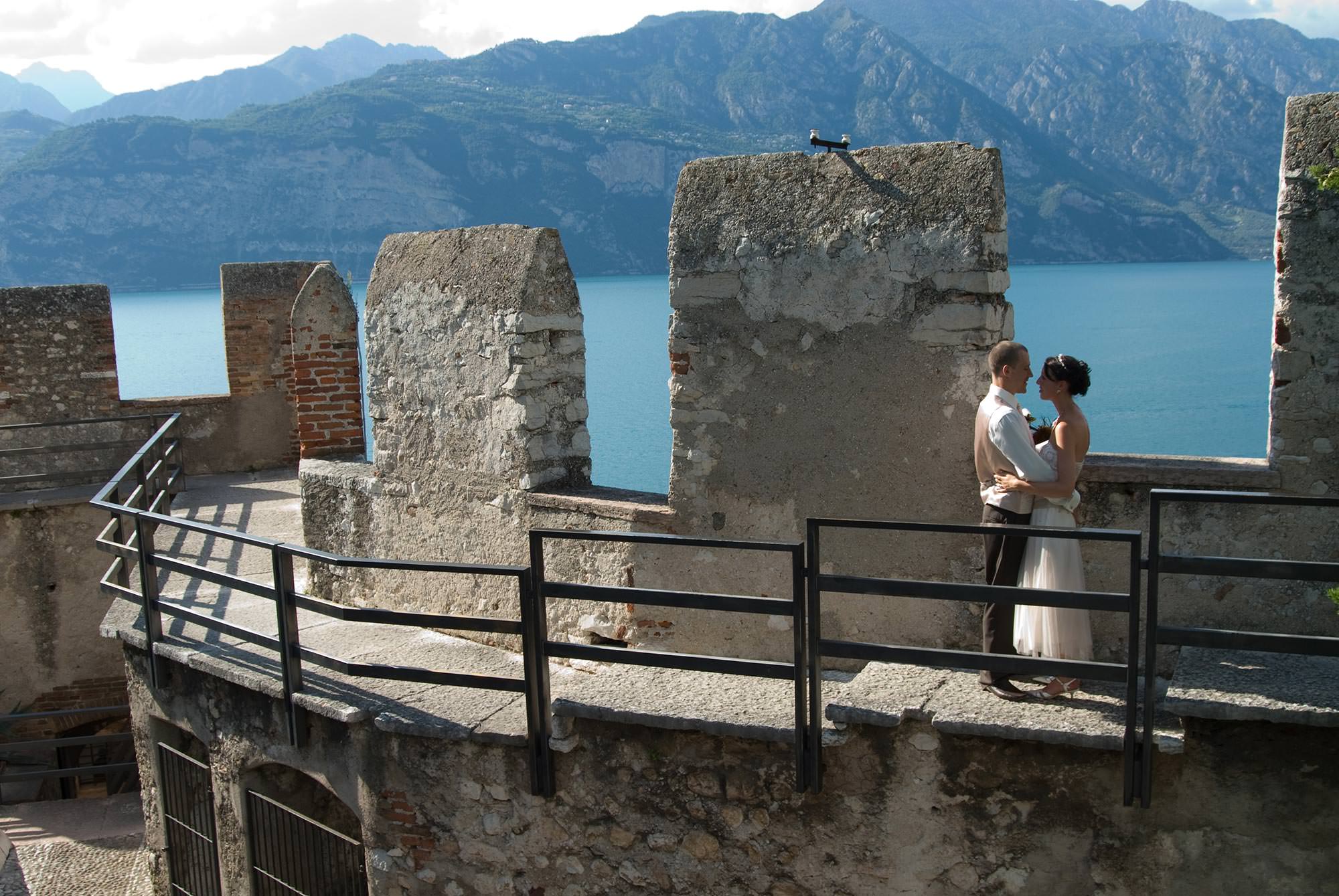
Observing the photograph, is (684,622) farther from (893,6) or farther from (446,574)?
(893,6)

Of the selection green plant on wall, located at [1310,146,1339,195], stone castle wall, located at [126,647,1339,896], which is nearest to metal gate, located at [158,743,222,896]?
stone castle wall, located at [126,647,1339,896]

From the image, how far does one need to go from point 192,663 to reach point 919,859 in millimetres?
3850

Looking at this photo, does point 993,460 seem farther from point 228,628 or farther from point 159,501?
point 159,501

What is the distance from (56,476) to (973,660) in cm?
976

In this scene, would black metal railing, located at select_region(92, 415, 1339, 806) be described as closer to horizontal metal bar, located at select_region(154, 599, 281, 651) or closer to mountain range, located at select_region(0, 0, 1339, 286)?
horizontal metal bar, located at select_region(154, 599, 281, 651)

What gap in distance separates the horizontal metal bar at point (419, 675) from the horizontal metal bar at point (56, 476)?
6.83 metres

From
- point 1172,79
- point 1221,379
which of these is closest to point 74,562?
point 1221,379

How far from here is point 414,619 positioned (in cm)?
460

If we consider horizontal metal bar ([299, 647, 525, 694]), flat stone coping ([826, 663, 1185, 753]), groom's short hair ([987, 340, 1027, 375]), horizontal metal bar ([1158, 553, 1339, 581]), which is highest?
groom's short hair ([987, 340, 1027, 375])

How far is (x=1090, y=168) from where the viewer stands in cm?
11600

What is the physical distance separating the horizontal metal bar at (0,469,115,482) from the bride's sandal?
9339mm

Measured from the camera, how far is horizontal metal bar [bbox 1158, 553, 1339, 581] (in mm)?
3303

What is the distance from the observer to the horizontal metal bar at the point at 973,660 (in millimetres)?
3598

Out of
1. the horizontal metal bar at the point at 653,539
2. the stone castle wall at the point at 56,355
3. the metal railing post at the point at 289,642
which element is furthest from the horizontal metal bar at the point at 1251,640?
the stone castle wall at the point at 56,355
